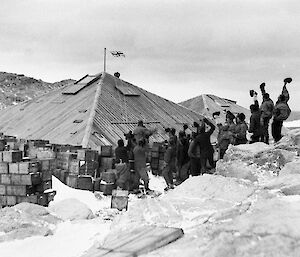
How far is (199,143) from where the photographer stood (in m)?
9.92

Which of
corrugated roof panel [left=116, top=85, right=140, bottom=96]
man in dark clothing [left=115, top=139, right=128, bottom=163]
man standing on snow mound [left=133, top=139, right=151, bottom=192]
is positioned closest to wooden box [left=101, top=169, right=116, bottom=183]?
man in dark clothing [left=115, top=139, right=128, bottom=163]

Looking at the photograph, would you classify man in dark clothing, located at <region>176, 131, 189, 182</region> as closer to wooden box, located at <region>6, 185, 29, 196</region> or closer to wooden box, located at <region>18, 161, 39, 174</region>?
wooden box, located at <region>18, 161, 39, 174</region>

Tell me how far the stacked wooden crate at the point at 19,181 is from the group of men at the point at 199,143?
241 centimetres

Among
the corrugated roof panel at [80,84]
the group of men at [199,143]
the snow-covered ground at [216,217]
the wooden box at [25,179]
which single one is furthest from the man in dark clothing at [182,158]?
the corrugated roof panel at [80,84]

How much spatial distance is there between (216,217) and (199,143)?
658 cm

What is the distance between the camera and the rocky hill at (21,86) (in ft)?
164

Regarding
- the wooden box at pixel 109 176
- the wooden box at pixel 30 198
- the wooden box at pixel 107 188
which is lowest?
the wooden box at pixel 30 198

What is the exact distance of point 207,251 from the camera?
274cm

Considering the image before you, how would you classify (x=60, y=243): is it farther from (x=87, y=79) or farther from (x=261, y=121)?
(x=87, y=79)

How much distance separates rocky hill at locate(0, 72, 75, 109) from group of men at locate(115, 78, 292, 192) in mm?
38381

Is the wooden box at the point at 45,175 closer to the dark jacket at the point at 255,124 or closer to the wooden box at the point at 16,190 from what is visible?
the wooden box at the point at 16,190

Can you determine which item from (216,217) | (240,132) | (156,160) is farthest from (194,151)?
(216,217)

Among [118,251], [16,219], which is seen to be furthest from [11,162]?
[118,251]

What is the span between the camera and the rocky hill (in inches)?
1972
